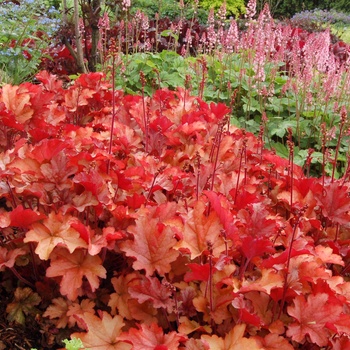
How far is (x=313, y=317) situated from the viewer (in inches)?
52.0

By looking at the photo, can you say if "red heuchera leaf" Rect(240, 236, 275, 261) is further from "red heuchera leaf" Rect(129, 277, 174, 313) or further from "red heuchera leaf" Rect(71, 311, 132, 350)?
"red heuchera leaf" Rect(71, 311, 132, 350)

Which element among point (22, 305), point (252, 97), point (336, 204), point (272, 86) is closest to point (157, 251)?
point (22, 305)

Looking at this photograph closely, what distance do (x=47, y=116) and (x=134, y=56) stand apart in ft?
9.08

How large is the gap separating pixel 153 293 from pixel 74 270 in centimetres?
24

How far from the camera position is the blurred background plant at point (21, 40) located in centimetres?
487

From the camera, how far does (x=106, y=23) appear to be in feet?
13.6

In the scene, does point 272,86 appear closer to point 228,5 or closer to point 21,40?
point 21,40

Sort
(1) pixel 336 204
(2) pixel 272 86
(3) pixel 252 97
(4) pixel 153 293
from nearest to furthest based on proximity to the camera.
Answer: (4) pixel 153 293
(1) pixel 336 204
(2) pixel 272 86
(3) pixel 252 97

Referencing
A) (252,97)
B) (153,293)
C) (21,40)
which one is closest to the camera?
(153,293)

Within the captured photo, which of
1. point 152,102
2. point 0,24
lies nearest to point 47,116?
point 152,102

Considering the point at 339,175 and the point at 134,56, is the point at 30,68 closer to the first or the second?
the point at 134,56

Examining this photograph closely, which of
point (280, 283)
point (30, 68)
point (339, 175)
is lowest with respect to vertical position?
point (339, 175)

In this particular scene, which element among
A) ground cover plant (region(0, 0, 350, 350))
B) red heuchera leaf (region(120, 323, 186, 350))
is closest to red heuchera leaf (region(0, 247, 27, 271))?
ground cover plant (region(0, 0, 350, 350))

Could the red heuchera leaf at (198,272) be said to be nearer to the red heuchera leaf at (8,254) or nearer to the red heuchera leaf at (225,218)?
the red heuchera leaf at (225,218)
